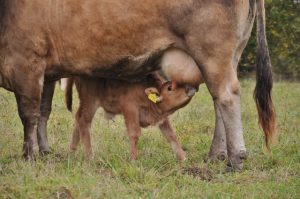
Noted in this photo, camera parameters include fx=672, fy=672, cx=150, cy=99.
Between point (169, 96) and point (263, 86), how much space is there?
114 cm

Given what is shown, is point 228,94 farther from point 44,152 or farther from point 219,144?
point 44,152

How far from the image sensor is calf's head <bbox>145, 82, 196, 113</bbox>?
311 inches

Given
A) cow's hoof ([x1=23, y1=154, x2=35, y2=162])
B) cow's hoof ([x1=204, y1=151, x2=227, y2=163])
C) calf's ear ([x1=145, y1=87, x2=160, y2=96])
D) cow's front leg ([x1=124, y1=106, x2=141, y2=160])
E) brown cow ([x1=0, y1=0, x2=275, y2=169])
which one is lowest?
cow's hoof ([x1=204, y1=151, x2=227, y2=163])

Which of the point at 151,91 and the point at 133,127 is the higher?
the point at 151,91

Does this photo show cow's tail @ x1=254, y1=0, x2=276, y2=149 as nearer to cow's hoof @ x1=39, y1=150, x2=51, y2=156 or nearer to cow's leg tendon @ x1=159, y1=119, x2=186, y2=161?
cow's leg tendon @ x1=159, y1=119, x2=186, y2=161

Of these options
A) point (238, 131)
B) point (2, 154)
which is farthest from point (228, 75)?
point (2, 154)

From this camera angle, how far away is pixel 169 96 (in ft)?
26.4

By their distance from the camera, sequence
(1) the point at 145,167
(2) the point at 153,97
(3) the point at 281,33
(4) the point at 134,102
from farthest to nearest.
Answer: (3) the point at 281,33, (4) the point at 134,102, (2) the point at 153,97, (1) the point at 145,167

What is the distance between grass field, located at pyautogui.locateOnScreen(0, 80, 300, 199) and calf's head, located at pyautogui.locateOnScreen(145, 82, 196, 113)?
601 millimetres

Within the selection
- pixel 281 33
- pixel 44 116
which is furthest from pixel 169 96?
pixel 281 33

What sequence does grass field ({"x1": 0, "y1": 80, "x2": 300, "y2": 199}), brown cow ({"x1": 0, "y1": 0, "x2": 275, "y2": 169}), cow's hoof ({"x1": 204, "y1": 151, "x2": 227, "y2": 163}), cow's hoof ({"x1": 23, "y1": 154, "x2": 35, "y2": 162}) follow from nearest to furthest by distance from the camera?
grass field ({"x1": 0, "y1": 80, "x2": 300, "y2": 199}) → brown cow ({"x1": 0, "y1": 0, "x2": 275, "y2": 169}) → cow's hoof ({"x1": 23, "y1": 154, "x2": 35, "y2": 162}) → cow's hoof ({"x1": 204, "y1": 151, "x2": 227, "y2": 163})

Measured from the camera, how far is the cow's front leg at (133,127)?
791 cm

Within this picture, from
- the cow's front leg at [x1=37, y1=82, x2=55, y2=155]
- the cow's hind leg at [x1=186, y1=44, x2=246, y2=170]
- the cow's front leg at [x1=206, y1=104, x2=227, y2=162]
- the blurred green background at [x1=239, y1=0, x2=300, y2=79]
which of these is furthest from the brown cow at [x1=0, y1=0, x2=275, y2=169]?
the blurred green background at [x1=239, y1=0, x2=300, y2=79]

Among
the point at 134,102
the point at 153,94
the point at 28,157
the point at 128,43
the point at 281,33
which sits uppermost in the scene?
the point at 281,33
